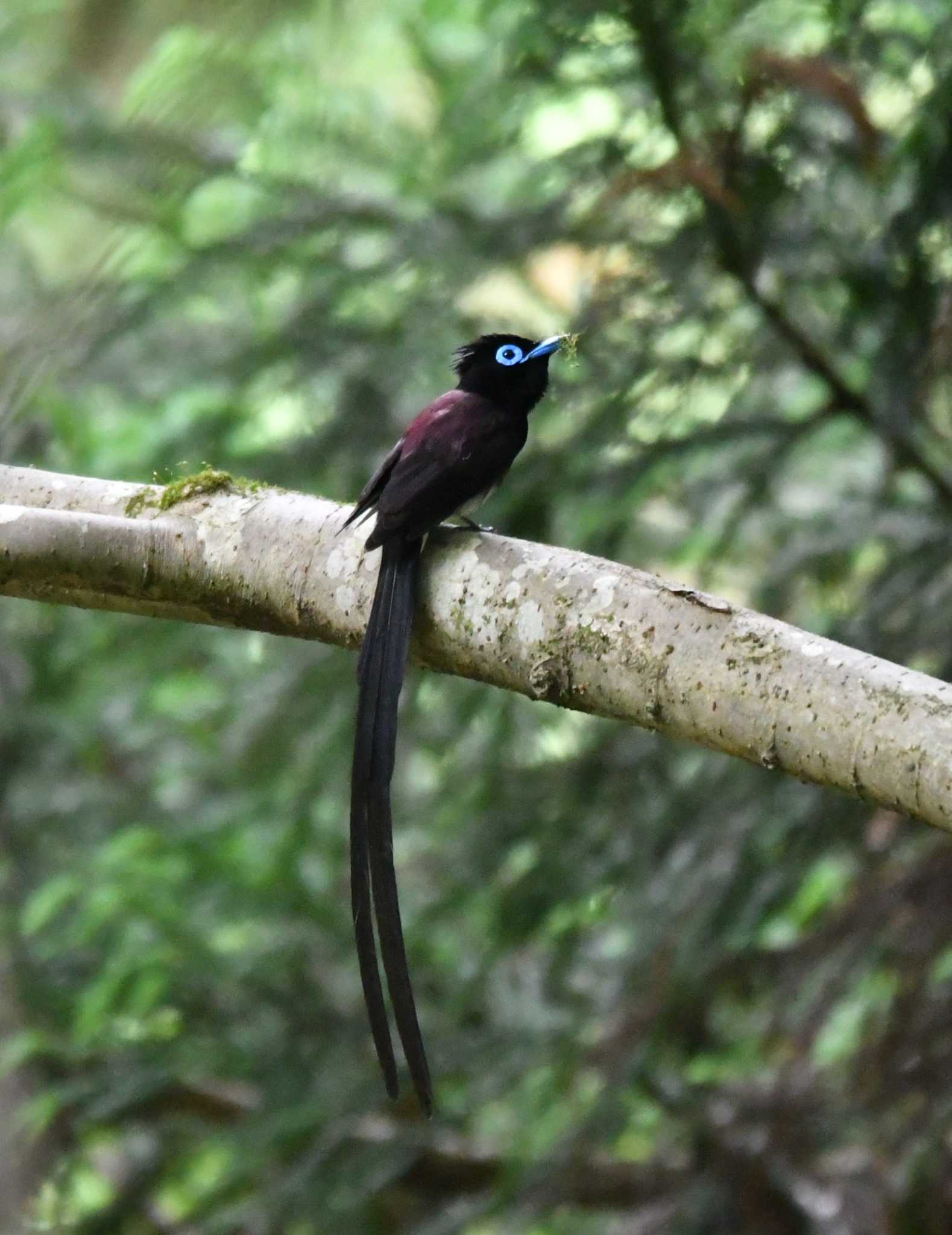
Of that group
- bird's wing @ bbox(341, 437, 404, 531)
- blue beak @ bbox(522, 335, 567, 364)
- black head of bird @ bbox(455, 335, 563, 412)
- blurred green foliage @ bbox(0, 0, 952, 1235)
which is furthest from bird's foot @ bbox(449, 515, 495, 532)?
blurred green foliage @ bbox(0, 0, 952, 1235)

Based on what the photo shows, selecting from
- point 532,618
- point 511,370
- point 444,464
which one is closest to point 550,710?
point 511,370

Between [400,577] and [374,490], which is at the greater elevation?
[374,490]

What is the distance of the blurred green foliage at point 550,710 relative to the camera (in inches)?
133

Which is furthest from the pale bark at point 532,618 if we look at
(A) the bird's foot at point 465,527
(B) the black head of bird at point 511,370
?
(B) the black head of bird at point 511,370

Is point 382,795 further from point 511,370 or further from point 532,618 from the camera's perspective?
point 511,370

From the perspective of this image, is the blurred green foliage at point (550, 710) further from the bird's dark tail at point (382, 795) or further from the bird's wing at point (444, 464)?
the bird's dark tail at point (382, 795)

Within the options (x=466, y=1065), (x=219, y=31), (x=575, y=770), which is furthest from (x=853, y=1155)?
(x=219, y=31)

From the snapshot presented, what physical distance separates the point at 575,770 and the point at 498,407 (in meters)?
1.29

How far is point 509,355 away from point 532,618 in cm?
114

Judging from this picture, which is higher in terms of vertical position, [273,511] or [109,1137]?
[273,511]

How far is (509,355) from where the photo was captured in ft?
10.2

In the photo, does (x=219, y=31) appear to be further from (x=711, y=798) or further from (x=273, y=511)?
(x=711, y=798)

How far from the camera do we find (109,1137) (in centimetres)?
479

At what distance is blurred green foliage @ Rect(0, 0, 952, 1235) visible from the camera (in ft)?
11.1
